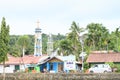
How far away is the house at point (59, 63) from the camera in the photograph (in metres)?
58.0

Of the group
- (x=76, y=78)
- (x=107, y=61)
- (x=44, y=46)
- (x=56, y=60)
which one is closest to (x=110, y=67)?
(x=107, y=61)

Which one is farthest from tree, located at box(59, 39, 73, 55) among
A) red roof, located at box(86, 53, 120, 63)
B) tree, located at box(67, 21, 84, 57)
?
red roof, located at box(86, 53, 120, 63)

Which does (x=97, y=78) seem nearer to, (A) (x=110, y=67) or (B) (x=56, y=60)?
(A) (x=110, y=67)

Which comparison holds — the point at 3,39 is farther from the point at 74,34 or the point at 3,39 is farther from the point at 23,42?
the point at 23,42

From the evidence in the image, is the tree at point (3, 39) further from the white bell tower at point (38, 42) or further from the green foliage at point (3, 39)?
the white bell tower at point (38, 42)

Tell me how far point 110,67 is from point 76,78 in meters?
18.9

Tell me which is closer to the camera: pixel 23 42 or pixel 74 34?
pixel 74 34

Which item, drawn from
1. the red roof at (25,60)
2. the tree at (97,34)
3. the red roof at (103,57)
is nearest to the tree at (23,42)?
the tree at (97,34)

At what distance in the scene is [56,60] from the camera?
61125 mm

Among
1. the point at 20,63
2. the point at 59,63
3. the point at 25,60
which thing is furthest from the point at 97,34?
the point at 20,63

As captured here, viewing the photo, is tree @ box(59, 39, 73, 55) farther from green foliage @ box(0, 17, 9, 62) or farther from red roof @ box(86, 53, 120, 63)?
green foliage @ box(0, 17, 9, 62)

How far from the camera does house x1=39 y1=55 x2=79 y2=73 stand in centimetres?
5805

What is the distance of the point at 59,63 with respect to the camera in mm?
62531

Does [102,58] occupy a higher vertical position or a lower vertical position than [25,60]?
lower
